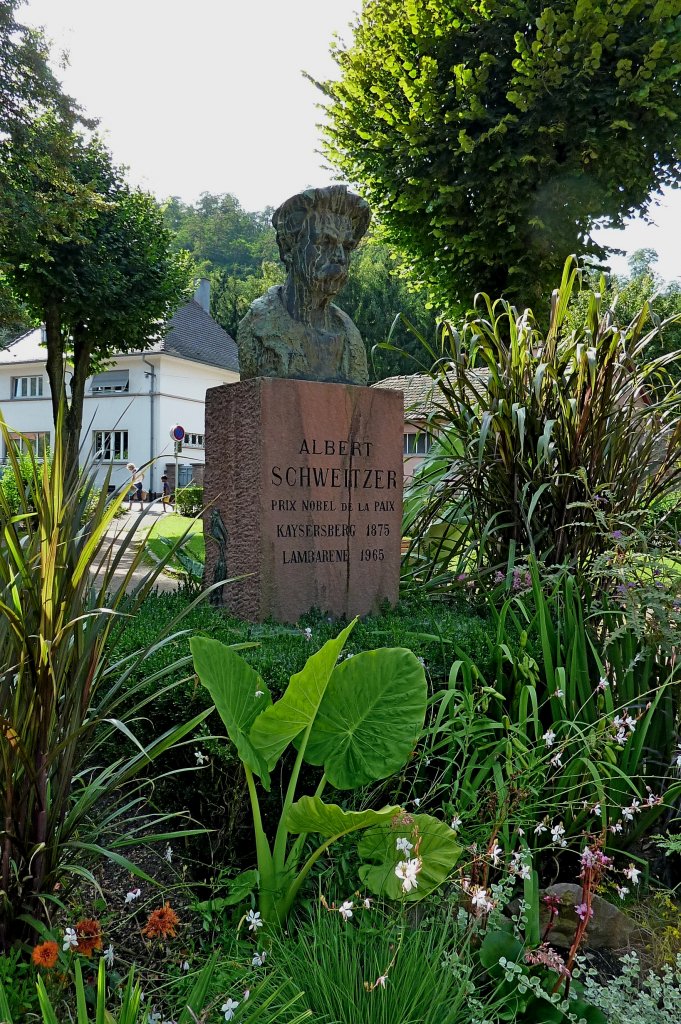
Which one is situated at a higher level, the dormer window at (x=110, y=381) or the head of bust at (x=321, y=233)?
the dormer window at (x=110, y=381)

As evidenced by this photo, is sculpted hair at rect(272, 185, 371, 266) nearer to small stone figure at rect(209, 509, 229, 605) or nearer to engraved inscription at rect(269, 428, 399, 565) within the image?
engraved inscription at rect(269, 428, 399, 565)

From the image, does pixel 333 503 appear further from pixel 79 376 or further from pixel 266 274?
pixel 266 274

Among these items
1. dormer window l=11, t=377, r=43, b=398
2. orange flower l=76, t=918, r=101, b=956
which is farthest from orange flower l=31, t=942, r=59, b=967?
dormer window l=11, t=377, r=43, b=398

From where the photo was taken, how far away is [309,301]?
4395 millimetres

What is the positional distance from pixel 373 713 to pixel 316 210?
2.91 m

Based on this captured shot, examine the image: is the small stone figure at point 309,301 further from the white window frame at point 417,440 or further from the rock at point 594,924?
the rock at point 594,924

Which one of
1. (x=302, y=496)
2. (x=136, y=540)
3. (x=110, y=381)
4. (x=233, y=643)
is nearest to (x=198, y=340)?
(x=110, y=381)

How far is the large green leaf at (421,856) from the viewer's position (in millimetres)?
1929

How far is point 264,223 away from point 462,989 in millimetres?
74779

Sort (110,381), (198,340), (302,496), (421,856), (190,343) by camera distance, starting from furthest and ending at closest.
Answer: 1. (198,340)
2. (190,343)
3. (110,381)
4. (302,496)
5. (421,856)

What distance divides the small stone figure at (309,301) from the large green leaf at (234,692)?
7.65 ft

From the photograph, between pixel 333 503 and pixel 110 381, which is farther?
pixel 110 381

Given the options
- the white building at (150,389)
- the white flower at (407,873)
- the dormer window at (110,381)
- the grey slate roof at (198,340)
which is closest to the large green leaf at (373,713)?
the white flower at (407,873)

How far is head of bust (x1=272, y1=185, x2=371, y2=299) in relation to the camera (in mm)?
4254
